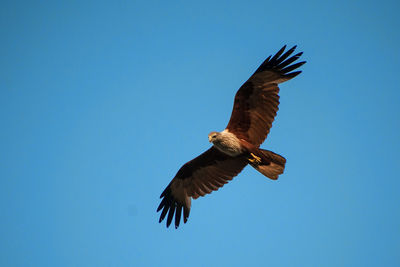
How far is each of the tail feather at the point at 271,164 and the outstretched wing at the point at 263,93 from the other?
0.55 metres

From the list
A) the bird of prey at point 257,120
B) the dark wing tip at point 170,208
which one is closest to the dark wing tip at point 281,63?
the bird of prey at point 257,120

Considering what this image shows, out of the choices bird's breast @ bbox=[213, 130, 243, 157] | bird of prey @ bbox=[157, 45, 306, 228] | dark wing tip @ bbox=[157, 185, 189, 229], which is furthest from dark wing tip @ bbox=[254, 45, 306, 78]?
dark wing tip @ bbox=[157, 185, 189, 229]

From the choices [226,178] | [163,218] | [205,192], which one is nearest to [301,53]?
[226,178]

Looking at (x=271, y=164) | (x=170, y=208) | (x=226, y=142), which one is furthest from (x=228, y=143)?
(x=170, y=208)

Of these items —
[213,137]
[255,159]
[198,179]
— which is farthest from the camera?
[198,179]

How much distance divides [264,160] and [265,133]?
25.1 inches

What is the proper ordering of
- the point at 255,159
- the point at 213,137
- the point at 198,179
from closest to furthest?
the point at 213,137 < the point at 255,159 < the point at 198,179

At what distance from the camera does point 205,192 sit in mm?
9438

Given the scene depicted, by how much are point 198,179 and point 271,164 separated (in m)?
1.97

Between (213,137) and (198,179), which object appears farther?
(198,179)

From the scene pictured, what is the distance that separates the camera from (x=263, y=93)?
8.49 meters

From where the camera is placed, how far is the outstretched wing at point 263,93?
8.48 m

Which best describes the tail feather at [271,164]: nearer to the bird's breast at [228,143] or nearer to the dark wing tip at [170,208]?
the bird's breast at [228,143]

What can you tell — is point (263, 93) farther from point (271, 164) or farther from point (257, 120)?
point (271, 164)
